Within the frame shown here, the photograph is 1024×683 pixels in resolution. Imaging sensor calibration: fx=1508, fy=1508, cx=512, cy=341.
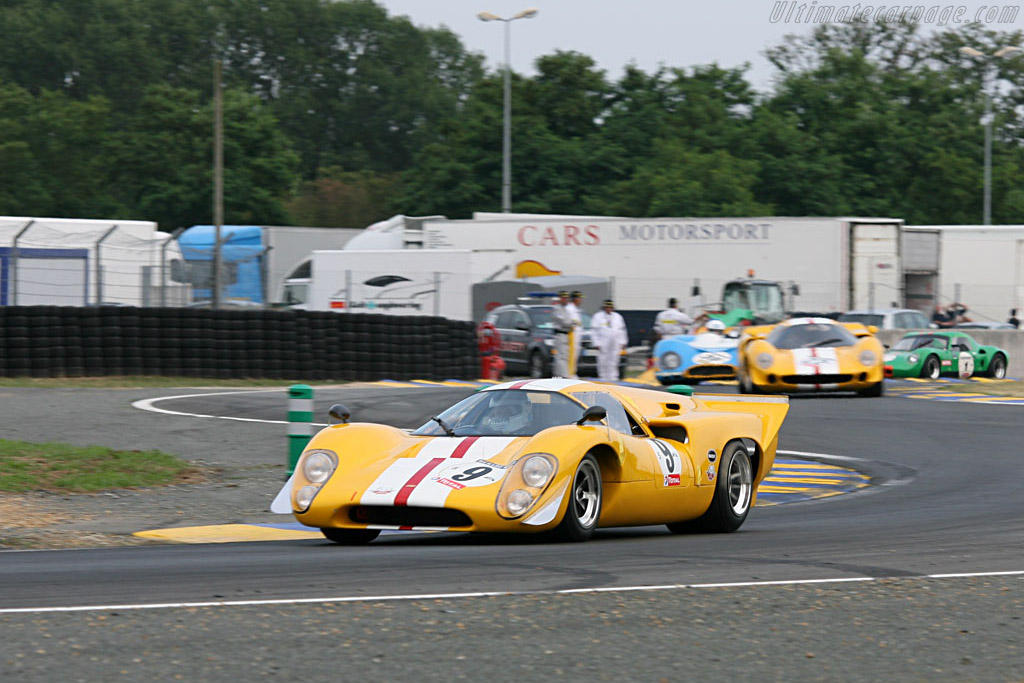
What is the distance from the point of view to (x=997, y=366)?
92.5 ft

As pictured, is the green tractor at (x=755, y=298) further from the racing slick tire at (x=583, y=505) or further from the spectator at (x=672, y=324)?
the racing slick tire at (x=583, y=505)

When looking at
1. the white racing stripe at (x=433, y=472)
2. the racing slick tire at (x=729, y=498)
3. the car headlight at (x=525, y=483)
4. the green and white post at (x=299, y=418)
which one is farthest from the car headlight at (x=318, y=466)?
the green and white post at (x=299, y=418)

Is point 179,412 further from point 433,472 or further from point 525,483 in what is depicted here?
point 525,483

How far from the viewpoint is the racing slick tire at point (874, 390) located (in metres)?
21.4

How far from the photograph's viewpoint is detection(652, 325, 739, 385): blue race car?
23.4 meters

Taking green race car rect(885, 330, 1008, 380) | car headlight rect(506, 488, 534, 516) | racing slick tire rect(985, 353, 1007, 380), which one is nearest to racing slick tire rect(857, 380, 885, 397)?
green race car rect(885, 330, 1008, 380)

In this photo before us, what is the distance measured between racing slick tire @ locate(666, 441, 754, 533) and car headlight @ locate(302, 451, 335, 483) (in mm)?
2179

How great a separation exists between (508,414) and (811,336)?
13.4 metres

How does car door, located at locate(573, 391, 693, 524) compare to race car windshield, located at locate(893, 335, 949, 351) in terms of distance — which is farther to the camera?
race car windshield, located at locate(893, 335, 949, 351)

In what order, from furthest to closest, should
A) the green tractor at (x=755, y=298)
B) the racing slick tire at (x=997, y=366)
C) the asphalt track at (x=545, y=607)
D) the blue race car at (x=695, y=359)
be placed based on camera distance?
the green tractor at (x=755, y=298) < the racing slick tire at (x=997, y=366) < the blue race car at (x=695, y=359) < the asphalt track at (x=545, y=607)

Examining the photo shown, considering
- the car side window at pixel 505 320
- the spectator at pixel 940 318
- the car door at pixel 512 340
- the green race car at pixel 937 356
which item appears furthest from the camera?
the spectator at pixel 940 318

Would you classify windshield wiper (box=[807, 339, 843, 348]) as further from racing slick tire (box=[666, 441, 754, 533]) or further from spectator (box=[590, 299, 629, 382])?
racing slick tire (box=[666, 441, 754, 533])

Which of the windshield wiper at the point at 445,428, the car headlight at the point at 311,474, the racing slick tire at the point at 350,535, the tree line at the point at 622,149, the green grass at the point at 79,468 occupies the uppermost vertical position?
the tree line at the point at 622,149

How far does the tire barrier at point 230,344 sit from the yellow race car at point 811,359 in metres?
5.34
